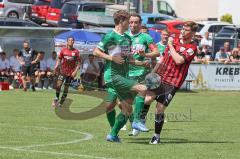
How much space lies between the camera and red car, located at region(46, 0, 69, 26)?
5083cm

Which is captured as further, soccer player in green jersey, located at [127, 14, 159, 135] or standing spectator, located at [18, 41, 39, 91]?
standing spectator, located at [18, 41, 39, 91]

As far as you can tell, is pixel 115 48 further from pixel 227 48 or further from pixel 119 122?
pixel 227 48

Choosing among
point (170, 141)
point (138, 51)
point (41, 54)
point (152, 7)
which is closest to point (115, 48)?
point (138, 51)

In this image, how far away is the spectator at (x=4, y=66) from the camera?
98.4ft

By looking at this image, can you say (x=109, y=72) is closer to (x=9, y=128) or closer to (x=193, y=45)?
(x=193, y=45)

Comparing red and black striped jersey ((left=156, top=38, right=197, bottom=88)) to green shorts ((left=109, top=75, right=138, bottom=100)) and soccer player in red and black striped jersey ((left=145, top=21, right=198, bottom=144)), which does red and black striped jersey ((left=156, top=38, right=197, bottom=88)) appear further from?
green shorts ((left=109, top=75, right=138, bottom=100))

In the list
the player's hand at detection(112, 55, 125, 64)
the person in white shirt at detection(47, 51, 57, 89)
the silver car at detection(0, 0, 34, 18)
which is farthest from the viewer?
the silver car at detection(0, 0, 34, 18)

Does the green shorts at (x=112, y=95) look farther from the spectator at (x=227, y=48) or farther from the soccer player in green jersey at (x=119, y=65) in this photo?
the spectator at (x=227, y=48)

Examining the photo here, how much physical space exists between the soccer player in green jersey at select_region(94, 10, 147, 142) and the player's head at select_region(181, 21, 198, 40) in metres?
0.87

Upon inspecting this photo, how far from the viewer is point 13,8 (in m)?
51.2

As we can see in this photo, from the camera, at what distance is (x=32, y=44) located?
1265 inches

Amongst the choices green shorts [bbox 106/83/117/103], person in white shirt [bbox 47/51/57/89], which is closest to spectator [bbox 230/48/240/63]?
person in white shirt [bbox 47/51/57/89]

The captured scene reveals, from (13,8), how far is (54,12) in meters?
2.44

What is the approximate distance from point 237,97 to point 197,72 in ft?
10.1
